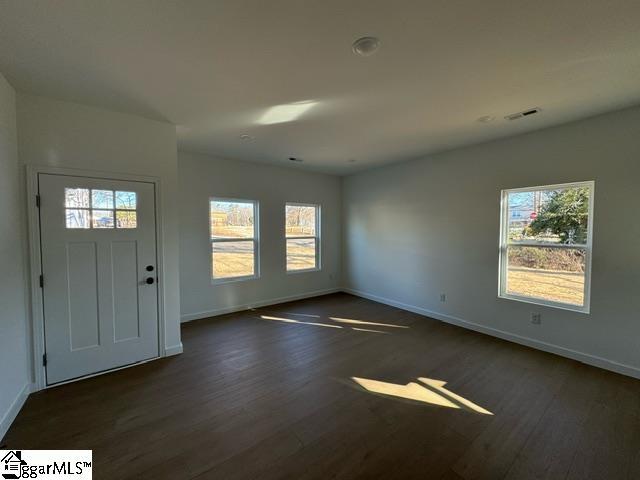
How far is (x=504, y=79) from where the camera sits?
7.00ft

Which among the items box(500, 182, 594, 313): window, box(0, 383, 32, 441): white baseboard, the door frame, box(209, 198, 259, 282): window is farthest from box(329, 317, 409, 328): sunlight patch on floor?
box(0, 383, 32, 441): white baseboard

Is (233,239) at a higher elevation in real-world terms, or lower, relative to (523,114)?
lower

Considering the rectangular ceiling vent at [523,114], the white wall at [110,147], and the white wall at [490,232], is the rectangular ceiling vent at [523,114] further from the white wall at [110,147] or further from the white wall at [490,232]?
the white wall at [110,147]

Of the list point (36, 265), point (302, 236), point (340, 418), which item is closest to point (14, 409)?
point (36, 265)

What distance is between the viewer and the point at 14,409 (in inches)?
82.2

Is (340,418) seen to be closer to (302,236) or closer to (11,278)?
(11,278)

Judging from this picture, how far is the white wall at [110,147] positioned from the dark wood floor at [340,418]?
0.89 m

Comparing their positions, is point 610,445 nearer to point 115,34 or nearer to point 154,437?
point 154,437

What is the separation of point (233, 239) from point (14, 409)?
308cm

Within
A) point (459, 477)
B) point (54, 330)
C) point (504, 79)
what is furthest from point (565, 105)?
point (54, 330)

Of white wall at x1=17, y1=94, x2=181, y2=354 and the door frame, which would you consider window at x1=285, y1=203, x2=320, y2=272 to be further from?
the door frame

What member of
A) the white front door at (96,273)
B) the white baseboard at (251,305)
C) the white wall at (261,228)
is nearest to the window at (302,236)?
the white wall at (261,228)

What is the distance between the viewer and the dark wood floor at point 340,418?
1686mm

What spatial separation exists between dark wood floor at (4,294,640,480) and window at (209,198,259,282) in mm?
1594
